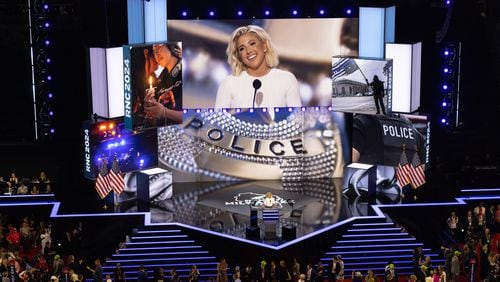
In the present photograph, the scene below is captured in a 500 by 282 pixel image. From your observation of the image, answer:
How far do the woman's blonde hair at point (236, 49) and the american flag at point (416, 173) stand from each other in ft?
17.1

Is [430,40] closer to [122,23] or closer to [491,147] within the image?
[491,147]

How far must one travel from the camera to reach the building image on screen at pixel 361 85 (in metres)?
28.4

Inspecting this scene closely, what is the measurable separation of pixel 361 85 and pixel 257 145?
13.7 ft

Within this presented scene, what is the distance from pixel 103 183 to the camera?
90.8 feet

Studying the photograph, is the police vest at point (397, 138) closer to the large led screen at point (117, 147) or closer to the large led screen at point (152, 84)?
the large led screen at point (152, 84)

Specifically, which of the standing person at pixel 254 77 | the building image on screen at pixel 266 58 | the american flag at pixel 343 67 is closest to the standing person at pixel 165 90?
the building image on screen at pixel 266 58

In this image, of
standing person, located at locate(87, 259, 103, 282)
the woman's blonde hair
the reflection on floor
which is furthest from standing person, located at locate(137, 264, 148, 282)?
the woman's blonde hair

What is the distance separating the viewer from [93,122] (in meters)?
27.3

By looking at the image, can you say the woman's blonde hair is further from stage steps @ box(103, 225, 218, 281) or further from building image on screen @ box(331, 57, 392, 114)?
stage steps @ box(103, 225, 218, 281)

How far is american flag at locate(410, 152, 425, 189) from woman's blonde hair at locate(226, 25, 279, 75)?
5201 millimetres

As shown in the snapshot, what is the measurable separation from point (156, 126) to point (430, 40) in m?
9.36

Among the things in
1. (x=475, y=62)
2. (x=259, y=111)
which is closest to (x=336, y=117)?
(x=259, y=111)

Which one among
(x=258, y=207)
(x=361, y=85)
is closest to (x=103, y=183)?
(x=258, y=207)

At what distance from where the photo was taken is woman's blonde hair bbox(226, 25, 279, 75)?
29453mm
